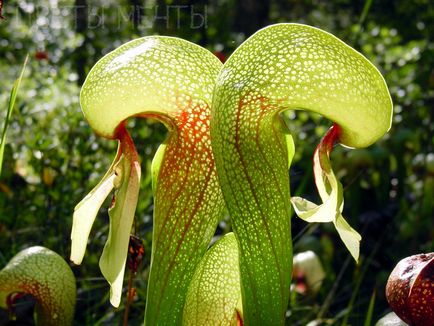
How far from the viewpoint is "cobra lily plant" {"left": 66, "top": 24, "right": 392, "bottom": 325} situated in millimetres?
878

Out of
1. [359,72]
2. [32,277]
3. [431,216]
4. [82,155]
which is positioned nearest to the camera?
[359,72]

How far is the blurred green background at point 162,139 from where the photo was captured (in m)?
1.99

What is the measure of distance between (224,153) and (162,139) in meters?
1.64

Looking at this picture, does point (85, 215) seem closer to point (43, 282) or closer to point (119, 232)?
point (119, 232)

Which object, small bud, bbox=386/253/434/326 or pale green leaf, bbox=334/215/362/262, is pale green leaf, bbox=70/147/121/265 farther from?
small bud, bbox=386/253/434/326

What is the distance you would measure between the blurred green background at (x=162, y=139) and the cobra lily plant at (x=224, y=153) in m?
0.35

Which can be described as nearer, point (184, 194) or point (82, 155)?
point (184, 194)

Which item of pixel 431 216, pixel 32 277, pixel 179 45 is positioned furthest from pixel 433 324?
pixel 431 216

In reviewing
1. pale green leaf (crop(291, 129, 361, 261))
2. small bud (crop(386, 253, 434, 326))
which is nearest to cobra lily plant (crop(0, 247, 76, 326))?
pale green leaf (crop(291, 129, 361, 261))

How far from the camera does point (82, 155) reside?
213 cm

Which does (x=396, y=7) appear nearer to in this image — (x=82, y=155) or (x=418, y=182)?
(x=418, y=182)

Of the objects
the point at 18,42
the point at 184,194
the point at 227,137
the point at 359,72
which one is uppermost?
the point at 359,72

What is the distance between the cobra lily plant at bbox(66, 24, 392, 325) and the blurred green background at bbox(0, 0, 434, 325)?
1.15 ft

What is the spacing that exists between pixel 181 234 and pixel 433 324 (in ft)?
1.21
